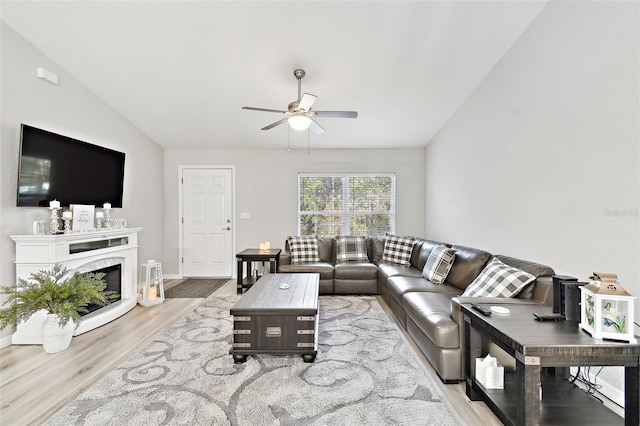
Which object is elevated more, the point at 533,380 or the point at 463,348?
the point at 533,380

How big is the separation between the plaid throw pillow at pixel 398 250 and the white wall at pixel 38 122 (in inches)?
158

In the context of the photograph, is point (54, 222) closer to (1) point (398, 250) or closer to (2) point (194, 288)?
(2) point (194, 288)

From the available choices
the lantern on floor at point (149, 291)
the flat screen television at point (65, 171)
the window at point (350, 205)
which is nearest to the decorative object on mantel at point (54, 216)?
the flat screen television at point (65, 171)

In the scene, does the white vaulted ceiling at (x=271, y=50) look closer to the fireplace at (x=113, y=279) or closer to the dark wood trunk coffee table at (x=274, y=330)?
the fireplace at (x=113, y=279)

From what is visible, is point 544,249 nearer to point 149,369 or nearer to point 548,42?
point 548,42

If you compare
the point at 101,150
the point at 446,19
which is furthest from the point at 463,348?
the point at 101,150

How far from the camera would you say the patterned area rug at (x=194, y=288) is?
439 centimetres

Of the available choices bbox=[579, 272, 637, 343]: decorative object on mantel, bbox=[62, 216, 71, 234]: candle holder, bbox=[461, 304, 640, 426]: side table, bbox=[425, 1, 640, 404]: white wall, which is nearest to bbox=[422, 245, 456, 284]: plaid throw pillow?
bbox=[425, 1, 640, 404]: white wall

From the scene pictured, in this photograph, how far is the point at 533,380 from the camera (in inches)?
54.3

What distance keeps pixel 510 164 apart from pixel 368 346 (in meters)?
2.32

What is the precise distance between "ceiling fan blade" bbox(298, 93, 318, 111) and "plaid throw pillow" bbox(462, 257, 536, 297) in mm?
2145

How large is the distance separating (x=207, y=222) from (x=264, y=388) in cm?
407

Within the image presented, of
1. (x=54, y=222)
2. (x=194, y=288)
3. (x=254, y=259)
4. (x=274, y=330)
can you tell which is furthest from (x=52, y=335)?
(x=254, y=259)

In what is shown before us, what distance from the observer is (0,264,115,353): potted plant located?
2439 mm
